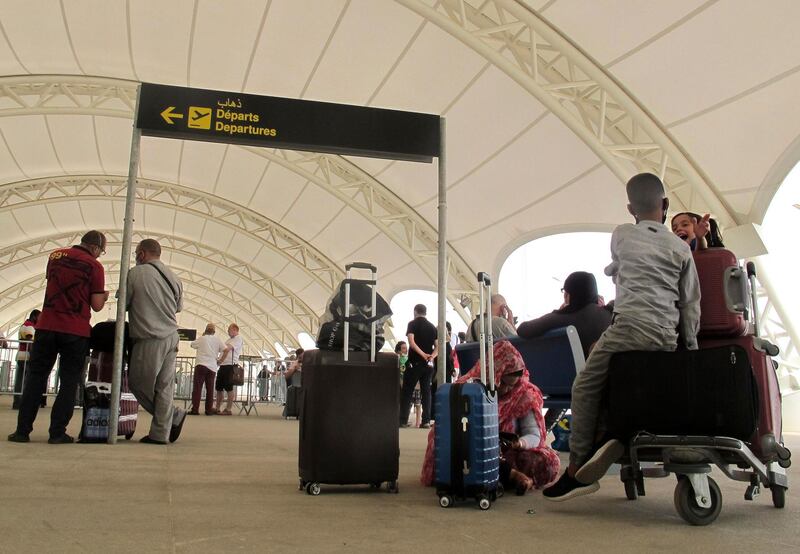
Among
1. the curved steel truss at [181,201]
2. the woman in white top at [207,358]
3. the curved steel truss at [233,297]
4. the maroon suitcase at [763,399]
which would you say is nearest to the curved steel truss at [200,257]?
the curved steel truss at [233,297]

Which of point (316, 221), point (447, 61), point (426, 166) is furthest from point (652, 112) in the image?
point (316, 221)

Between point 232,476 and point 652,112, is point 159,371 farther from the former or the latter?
point 652,112

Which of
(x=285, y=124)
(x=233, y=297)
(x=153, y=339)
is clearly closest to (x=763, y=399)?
(x=285, y=124)

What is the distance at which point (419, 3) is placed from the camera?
11328 millimetres

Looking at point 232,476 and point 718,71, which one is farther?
point 718,71

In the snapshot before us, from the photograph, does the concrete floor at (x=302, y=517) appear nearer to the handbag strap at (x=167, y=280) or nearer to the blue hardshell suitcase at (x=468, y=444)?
the blue hardshell suitcase at (x=468, y=444)

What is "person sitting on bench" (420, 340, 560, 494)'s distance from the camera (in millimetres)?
3836

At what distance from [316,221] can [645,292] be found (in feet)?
72.4

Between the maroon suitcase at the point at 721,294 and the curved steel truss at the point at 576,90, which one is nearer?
the maroon suitcase at the point at 721,294

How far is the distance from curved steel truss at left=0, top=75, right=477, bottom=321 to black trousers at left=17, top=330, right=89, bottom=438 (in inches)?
519

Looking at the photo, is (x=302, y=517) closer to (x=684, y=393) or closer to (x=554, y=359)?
(x=684, y=393)

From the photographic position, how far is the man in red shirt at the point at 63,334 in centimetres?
559

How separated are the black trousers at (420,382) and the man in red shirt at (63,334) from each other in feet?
18.3

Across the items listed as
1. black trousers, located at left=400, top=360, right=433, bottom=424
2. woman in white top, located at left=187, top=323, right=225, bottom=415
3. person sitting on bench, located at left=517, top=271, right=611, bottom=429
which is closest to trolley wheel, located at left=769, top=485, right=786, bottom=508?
person sitting on bench, located at left=517, top=271, right=611, bottom=429
